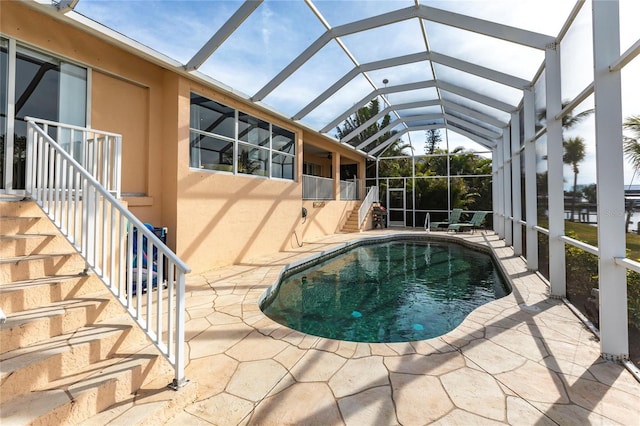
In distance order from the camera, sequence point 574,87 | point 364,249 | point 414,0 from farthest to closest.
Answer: point 364,249, point 414,0, point 574,87

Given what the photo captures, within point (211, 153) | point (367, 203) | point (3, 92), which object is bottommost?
point (367, 203)

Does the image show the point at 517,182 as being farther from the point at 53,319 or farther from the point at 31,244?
the point at 31,244

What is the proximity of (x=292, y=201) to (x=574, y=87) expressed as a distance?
22.7ft

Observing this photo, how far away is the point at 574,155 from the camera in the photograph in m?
4.03

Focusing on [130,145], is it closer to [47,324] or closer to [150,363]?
[47,324]

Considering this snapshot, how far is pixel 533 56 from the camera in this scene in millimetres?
5156

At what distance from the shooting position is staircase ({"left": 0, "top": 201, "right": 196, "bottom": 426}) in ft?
5.79

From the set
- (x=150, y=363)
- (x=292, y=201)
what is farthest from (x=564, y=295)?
Result: (x=292, y=201)

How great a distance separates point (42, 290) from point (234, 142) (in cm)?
503

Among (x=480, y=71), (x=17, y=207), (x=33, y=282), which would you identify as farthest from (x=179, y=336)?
(x=480, y=71)

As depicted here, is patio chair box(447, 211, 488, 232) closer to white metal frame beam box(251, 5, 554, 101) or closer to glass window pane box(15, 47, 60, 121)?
white metal frame beam box(251, 5, 554, 101)

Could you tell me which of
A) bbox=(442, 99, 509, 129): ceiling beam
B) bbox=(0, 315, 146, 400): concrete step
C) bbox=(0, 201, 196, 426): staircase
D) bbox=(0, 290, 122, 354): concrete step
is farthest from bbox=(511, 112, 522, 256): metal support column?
bbox=(0, 290, 122, 354): concrete step

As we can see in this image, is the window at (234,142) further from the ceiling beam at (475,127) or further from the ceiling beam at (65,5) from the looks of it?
the ceiling beam at (475,127)

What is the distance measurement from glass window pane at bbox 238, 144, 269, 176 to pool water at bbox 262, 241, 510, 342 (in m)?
2.94
